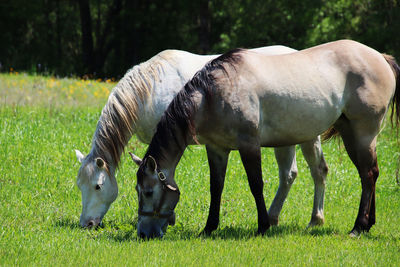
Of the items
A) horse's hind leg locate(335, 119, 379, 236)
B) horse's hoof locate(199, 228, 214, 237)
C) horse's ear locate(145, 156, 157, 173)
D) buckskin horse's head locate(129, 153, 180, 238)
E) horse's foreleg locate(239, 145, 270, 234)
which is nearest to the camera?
horse's ear locate(145, 156, 157, 173)

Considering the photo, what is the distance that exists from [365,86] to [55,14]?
28321mm

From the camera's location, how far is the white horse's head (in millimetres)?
5895

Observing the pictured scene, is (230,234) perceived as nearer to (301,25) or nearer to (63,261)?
(63,261)

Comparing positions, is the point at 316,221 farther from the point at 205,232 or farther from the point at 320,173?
the point at 205,232

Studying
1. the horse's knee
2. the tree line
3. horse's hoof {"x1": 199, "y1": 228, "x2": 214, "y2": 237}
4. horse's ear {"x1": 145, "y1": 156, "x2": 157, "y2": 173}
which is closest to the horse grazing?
horse's ear {"x1": 145, "y1": 156, "x2": 157, "y2": 173}

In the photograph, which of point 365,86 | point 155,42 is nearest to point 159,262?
point 365,86

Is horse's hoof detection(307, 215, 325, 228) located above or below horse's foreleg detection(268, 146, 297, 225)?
below

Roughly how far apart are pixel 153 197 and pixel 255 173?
1.08 m

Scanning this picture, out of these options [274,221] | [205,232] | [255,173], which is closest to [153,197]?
[205,232]

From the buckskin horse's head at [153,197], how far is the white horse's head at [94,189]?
844 millimetres

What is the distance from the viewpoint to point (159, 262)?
4.44 m

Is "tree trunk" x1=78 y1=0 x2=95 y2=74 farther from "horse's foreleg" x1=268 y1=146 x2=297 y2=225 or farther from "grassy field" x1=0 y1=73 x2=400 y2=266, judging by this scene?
"horse's foreleg" x1=268 y1=146 x2=297 y2=225

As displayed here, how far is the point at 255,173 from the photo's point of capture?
18.0 feet

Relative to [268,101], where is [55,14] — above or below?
below
